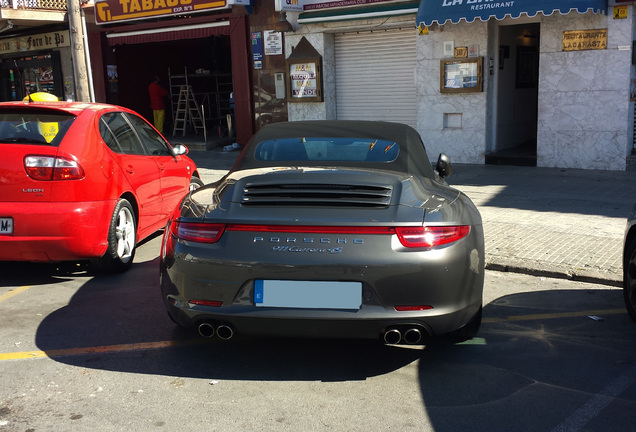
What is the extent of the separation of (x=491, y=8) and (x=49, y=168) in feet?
27.1

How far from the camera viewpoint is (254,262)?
3635 mm

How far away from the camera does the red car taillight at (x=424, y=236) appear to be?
144 inches

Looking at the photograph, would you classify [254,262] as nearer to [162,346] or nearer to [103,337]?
[162,346]

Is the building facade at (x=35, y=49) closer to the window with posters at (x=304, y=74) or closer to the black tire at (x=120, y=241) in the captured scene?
the window with posters at (x=304, y=74)

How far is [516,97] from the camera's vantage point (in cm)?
1430

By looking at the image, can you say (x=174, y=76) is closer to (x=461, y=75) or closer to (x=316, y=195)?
(x=461, y=75)

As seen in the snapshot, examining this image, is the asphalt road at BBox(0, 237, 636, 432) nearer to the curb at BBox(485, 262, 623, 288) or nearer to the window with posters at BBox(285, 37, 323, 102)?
the curb at BBox(485, 262, 623, 288)

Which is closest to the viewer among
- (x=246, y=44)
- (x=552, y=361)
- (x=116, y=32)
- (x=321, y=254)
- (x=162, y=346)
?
(x=321, y=254)

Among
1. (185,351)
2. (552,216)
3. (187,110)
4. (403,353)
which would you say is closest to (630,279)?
(403,353)

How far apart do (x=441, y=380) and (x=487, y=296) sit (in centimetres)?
181

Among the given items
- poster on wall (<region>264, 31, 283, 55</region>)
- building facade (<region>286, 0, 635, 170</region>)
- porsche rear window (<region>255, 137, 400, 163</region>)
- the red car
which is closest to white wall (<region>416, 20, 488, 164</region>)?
building facade (<region>286, 0, 635, 170</region>)

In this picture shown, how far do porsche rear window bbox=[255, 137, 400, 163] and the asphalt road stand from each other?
4.09 ft

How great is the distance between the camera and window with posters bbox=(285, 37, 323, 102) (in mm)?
15430

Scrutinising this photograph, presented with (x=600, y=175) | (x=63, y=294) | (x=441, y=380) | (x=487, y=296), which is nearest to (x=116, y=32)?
(x=600, y=175)
